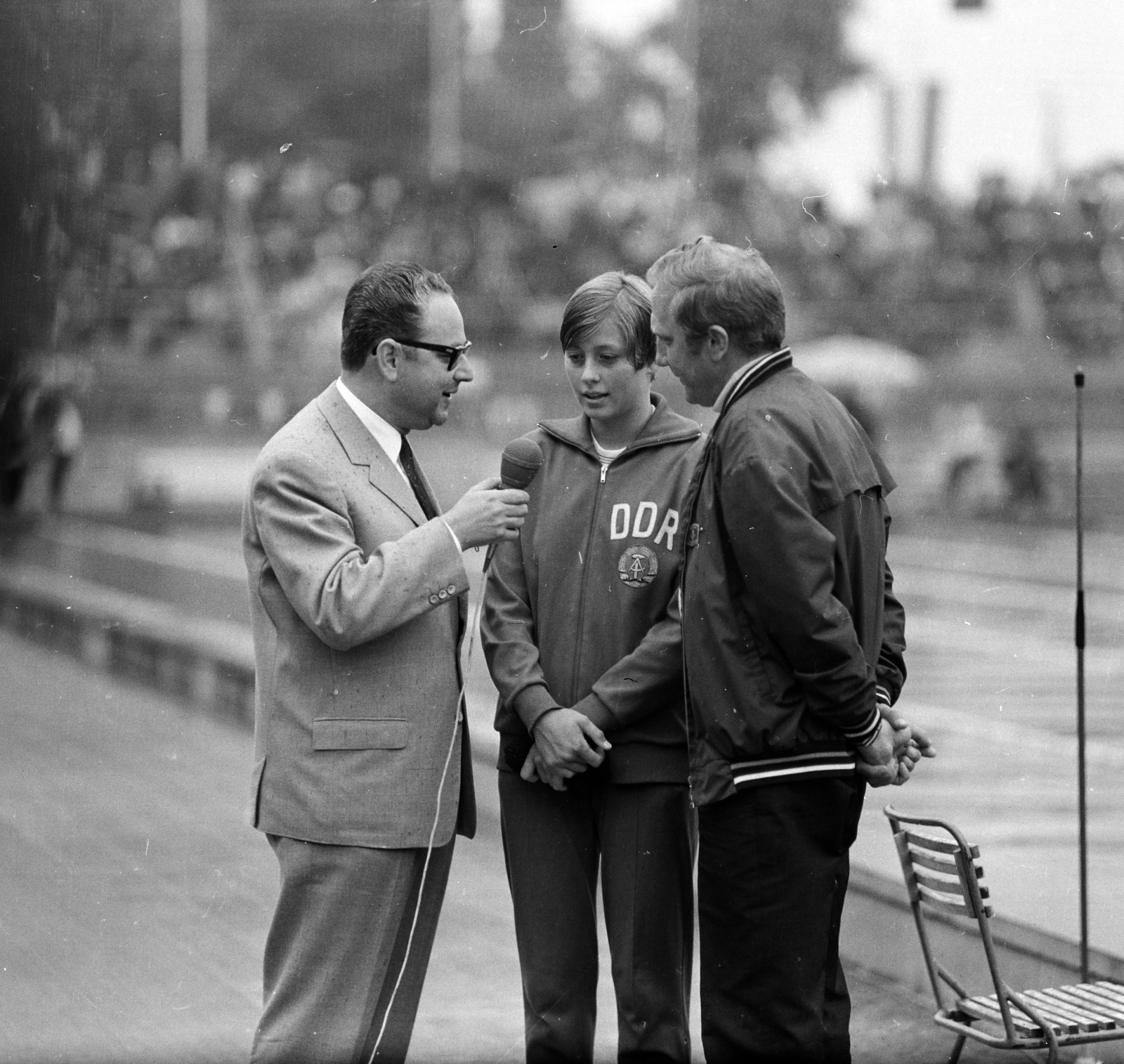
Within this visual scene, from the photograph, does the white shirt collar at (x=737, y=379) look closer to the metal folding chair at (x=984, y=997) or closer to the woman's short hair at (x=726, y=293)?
the woman's short hair at (x=726, y=293)

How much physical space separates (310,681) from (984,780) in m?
4.78

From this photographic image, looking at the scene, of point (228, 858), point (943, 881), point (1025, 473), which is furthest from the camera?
point (1025, 473)

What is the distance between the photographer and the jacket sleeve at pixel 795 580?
10.1 ft

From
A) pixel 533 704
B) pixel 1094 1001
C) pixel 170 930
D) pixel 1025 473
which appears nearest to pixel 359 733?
pixel 533 704

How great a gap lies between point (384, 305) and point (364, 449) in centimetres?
27

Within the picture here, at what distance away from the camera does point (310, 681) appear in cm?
331

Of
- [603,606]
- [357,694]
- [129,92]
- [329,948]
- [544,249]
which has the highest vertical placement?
[544,249]

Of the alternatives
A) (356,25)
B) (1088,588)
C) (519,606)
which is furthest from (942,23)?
(519,606)

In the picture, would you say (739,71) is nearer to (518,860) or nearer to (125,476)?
(518,860)

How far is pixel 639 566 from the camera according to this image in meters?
3.48

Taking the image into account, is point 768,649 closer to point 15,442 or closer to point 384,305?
point 384,305

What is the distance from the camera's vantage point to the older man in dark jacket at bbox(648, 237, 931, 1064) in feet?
10.2

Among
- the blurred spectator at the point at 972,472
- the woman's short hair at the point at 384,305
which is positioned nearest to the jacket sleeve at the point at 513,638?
the woman's short hair at the point at 384,305

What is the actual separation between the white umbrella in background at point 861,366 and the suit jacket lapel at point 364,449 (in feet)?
67.4
